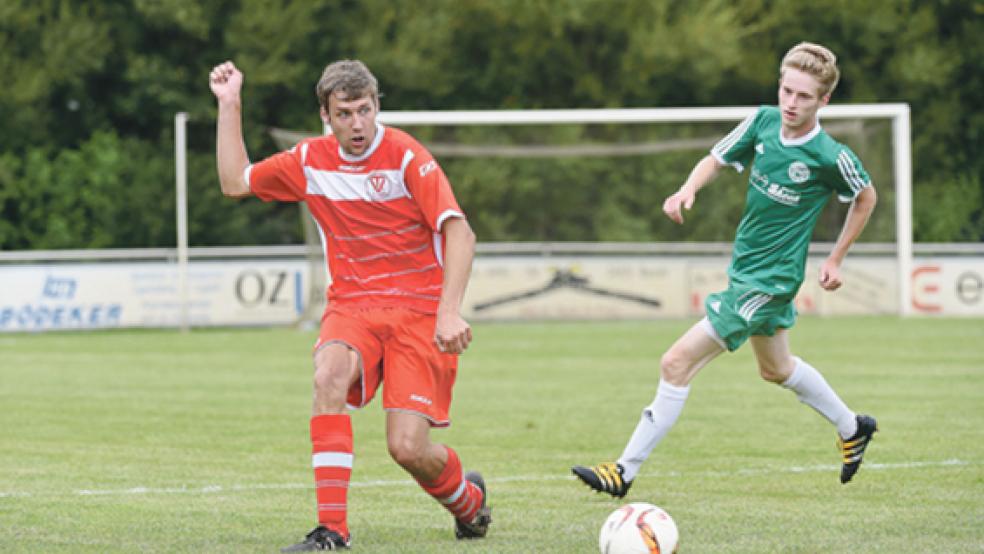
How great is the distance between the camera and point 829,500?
7.47 meters

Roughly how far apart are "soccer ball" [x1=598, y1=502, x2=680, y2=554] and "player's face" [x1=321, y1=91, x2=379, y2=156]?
167 cm

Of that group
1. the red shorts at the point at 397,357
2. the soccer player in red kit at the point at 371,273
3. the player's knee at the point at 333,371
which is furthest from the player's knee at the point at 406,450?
the player's knee at the point at 333,371

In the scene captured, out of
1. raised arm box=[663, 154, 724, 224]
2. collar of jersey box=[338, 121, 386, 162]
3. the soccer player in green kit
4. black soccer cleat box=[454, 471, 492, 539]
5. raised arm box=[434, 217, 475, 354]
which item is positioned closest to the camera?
raised arm box=[434, 217, 475, 354]

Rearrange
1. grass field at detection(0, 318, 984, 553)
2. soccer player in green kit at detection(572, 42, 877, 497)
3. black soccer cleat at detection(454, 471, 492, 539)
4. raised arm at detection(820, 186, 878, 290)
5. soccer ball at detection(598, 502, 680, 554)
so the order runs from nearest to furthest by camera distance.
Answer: soccer ball at detection(598, 502, 680, 554)
black soccer cleat at detection(454, 471, 492, 539)
grass field at detection(0, 318, 984, 553)
soccer player in green kit at detection(572, 42, 877, 497)
raised arm at detection(820, 186, 878, 290)

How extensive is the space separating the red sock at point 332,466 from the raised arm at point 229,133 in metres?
0.96

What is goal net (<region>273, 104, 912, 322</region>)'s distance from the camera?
82.1 feet

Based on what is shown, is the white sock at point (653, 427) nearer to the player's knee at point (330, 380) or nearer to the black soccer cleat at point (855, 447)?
the black soccer cleat at point (855, 447)

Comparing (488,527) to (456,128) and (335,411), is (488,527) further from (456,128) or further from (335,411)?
(456,128)

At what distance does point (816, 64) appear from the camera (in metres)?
7.11

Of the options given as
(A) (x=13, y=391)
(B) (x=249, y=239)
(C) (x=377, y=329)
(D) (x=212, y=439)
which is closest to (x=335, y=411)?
Result: (C) (x=377, y=329)

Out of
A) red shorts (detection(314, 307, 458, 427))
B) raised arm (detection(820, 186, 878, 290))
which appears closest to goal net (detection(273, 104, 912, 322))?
raised arm (detection(820, 186, 878, 290))

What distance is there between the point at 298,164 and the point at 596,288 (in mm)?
18746

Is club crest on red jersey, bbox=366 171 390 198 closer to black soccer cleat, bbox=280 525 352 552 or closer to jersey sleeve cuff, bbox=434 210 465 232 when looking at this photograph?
jersey sleeve cuff, bbox=434 210 465 232

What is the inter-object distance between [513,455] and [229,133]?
12.3ft
